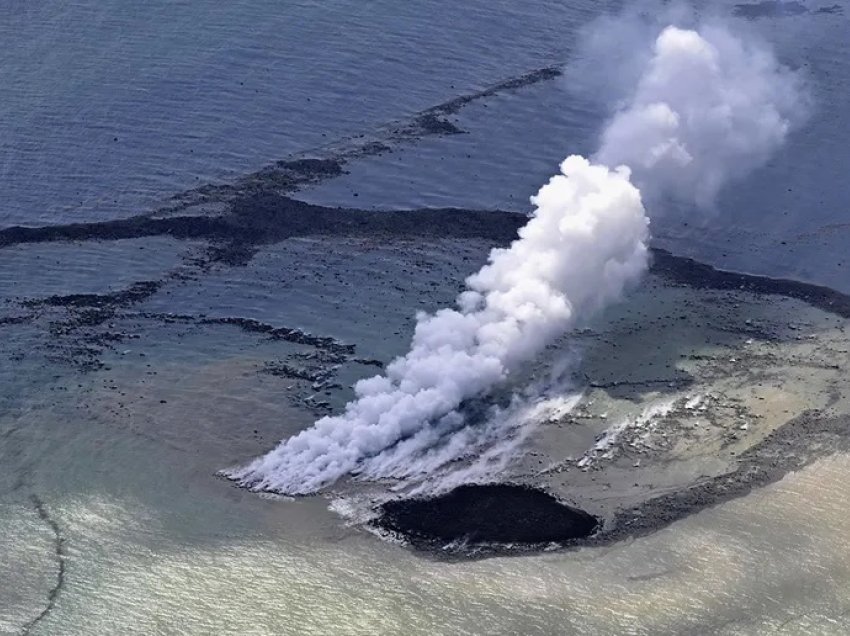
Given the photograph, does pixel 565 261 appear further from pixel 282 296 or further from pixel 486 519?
pixel 486 519

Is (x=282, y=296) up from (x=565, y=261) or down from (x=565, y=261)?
down

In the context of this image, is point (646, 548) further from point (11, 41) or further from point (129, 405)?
point (11, 41)

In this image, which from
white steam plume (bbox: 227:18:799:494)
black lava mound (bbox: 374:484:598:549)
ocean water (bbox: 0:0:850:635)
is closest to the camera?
ocean water (bbox: 0:0:850:635)

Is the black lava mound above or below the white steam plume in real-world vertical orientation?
below

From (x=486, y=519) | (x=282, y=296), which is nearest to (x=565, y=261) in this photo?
(x=282, y=296)

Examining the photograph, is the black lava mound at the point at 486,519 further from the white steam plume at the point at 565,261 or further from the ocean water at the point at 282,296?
the white steam plume at the point at 565,261

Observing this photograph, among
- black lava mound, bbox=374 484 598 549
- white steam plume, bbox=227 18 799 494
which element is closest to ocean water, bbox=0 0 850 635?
black lava mound, bbox=374 484 598 549

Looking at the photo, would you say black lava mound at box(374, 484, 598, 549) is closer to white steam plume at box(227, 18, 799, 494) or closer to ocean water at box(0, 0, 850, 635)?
ocean water at box(0, 0, 850, 635)
